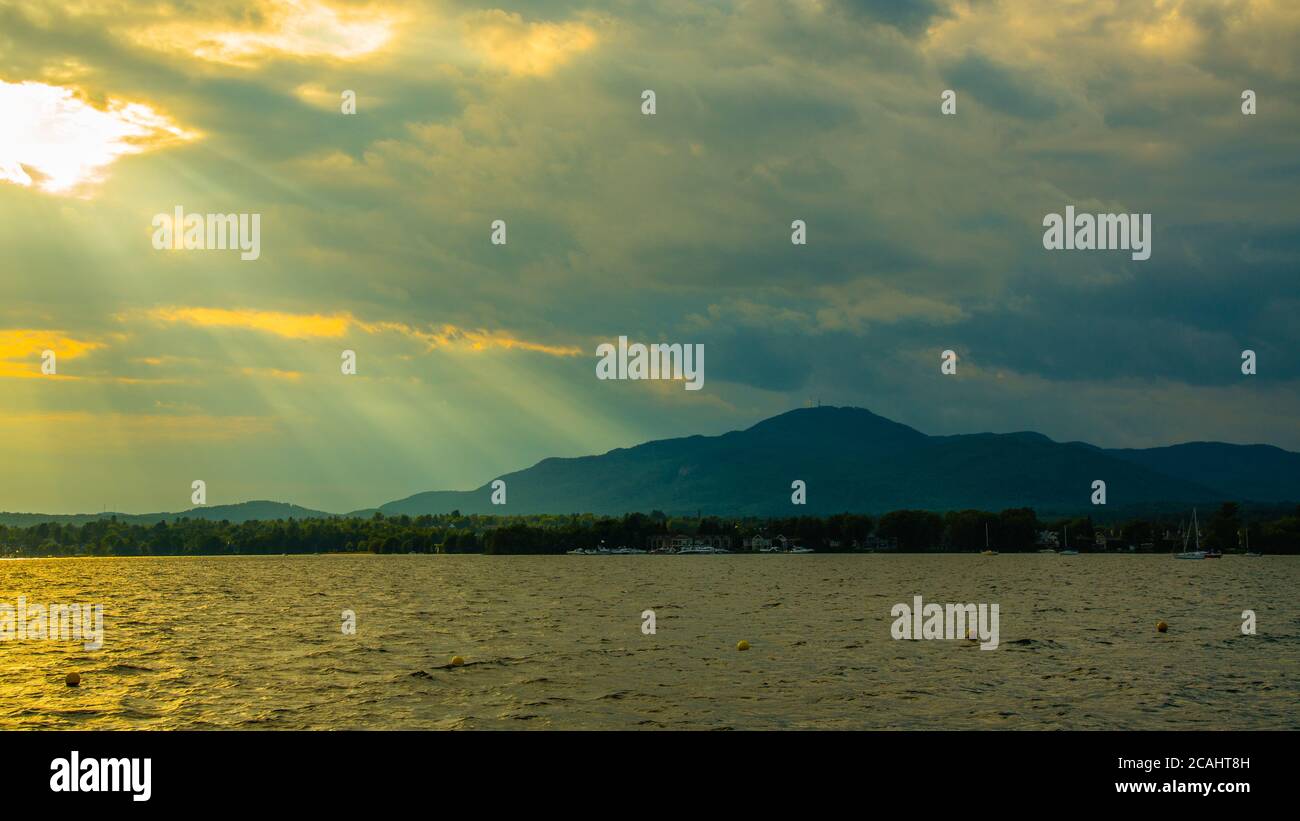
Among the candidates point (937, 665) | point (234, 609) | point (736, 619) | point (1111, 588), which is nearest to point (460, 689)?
point (937, 665)

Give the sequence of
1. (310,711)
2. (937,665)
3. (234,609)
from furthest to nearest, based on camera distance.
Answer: (234,609), (937,665), (310,711)

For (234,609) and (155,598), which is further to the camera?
(155,598)

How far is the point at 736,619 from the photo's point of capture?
318 feet
